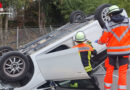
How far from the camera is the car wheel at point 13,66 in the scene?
4.35 m

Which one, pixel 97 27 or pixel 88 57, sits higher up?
pixel 97 27

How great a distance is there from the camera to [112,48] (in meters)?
4.00

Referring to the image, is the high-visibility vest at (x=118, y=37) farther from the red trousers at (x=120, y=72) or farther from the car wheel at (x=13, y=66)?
the car wheel at (x=13, y=66)

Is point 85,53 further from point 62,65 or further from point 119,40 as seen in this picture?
point 119,40

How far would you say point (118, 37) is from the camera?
3.96m

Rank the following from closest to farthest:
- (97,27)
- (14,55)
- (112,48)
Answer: (112,48)
(14,55)
(97,27)

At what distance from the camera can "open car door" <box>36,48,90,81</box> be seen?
3.91m

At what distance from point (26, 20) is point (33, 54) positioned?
2057 centimetres

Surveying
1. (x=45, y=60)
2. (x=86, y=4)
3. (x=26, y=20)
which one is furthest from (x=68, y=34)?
(x=26, y=20)

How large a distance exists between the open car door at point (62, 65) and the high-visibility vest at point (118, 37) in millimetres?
643

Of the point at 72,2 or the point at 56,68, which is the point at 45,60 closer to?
the point at 56,68

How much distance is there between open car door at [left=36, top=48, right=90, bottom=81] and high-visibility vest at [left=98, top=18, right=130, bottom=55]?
64 cm

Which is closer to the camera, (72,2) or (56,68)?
(56,68)

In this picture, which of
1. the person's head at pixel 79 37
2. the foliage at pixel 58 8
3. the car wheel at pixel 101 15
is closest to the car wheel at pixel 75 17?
the car wheel at pixel 101 15
